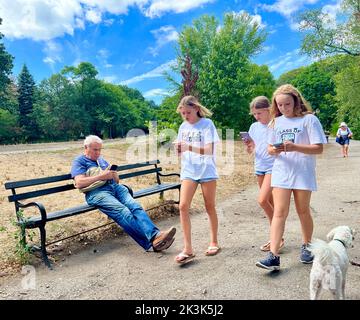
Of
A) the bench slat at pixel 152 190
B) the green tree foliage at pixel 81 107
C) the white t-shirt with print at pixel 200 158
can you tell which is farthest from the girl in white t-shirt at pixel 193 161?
the green tree foliage at pixel 81 107

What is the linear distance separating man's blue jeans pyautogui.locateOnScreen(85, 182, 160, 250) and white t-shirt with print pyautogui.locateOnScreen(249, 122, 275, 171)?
1.55 meters

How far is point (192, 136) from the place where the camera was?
4164mm

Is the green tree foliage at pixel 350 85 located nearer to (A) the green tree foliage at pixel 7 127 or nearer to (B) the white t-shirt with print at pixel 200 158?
(B) the white t-shirt with print at pixel 200 158

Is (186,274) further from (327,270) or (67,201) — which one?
(67,201)

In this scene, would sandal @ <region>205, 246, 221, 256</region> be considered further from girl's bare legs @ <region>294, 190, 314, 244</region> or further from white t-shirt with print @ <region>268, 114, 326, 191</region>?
white t-shirt with print @ <region>268, 114, 326, 191</region>

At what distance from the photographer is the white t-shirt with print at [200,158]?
4082mm

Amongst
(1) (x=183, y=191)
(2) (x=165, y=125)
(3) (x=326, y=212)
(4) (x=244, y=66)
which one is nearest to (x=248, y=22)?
(4) (x=244, y=66)

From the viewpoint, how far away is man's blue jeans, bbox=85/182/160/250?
4473 mm

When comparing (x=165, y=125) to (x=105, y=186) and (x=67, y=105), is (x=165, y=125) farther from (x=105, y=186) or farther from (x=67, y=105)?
(x=67, y=105)

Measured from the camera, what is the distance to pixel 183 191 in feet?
13.4

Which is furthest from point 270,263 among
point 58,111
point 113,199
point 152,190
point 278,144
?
point 58,111

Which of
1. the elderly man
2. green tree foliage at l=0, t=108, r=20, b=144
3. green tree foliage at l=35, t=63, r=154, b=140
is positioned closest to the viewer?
the elderly man

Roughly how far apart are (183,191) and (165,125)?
1895cm

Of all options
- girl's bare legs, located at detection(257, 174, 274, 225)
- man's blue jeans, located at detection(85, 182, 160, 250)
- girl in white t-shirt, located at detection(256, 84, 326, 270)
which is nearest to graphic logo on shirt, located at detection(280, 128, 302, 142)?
girl in white t-shirt, located at detection(256, 84, 326, 270)
